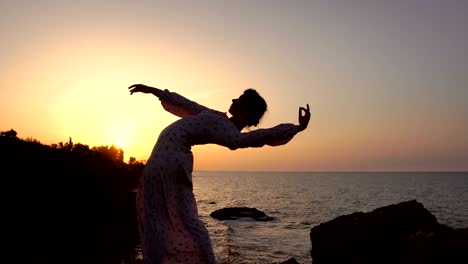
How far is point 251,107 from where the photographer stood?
433cm

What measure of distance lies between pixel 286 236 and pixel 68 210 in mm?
20656

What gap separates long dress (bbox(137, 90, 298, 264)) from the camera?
4219 millimetres

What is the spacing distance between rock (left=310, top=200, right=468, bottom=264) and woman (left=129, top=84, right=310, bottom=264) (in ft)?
25.0

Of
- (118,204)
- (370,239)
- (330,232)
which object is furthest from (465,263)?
(118,204)

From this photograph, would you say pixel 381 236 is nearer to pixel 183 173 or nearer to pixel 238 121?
pixel 238 121

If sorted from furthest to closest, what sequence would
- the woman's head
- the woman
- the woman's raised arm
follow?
the woman's raised arm, the woman's head, the woman

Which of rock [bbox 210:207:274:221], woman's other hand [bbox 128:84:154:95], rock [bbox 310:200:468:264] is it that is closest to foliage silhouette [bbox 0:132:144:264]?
rock [bbox 310:200:468:264]

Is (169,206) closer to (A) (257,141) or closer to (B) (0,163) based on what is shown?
(A) (257,141)

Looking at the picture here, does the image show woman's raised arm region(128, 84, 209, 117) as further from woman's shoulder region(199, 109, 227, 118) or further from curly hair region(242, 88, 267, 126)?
curly hair region(242, 88, 267, 126)

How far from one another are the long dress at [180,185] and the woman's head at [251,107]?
6.9 inches

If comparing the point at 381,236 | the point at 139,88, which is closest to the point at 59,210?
the point at 381,236

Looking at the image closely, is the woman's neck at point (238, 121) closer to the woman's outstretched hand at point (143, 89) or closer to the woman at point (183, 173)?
the woman at point (183, 173)

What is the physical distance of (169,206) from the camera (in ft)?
14.0

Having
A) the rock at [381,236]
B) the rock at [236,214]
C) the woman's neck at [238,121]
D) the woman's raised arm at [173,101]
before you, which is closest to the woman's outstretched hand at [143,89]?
the woman's raised arm at [173,101]
